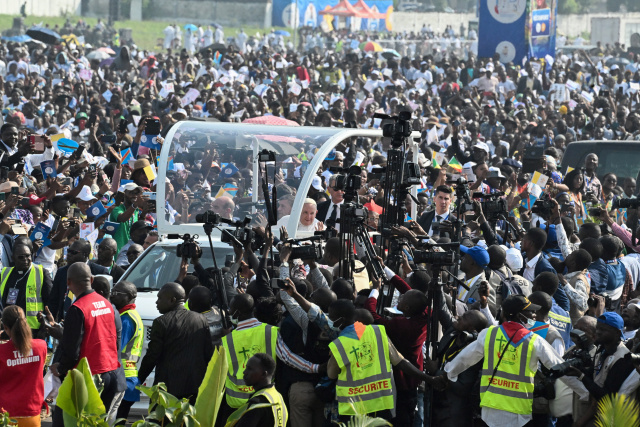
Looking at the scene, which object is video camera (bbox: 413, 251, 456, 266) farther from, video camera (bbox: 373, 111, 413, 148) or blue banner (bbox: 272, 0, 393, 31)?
blue banner (bbox: 272, 0, 393, 31)

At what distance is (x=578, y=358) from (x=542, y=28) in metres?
25.0

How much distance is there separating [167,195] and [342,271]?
2963mm

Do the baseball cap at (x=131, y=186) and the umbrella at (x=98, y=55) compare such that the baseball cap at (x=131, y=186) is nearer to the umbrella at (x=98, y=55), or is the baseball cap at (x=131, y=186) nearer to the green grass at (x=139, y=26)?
the umbrella at (x=98, y=55)

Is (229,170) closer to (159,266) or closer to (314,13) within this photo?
(159,266)

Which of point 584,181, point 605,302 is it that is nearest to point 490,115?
point 584,181

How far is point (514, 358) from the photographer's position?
7348 mm

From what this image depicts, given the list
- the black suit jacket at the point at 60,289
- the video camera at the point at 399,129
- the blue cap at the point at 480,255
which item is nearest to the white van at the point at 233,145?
the black suit jacket at the point at 60,289

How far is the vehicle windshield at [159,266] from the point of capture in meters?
10.3

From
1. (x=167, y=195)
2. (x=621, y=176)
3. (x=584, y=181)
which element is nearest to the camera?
(x=167, y=195)

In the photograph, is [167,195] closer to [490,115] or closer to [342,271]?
[342,271]

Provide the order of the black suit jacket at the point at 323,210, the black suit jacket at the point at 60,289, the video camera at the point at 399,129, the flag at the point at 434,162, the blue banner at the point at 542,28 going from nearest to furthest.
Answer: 1. the video camera at the point at 399,129
2. the black suit jacket at the point at 60,289
3. the black suit jacket at the point at 323,210
4. the flag at the point at 434,162
5. the blue banner at the point at 542,28

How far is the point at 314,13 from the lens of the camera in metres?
63.2

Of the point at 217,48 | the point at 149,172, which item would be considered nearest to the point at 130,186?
the point at 149,172

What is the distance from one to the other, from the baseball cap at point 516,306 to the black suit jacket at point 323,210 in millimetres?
5216
